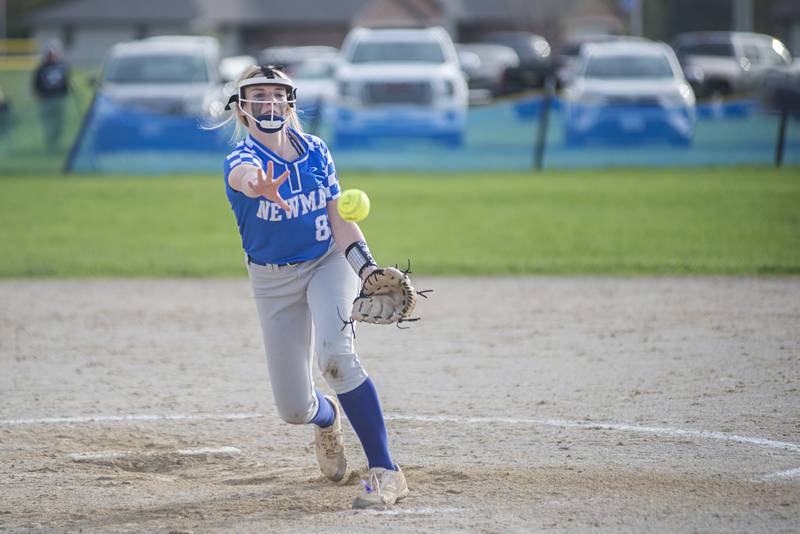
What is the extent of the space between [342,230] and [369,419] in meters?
0.90

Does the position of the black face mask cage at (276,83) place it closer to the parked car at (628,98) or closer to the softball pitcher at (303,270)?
the softball pitcher at (303,270)

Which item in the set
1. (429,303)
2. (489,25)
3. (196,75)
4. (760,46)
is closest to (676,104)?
(196,75)

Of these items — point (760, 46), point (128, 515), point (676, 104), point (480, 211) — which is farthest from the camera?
point (760, 46)

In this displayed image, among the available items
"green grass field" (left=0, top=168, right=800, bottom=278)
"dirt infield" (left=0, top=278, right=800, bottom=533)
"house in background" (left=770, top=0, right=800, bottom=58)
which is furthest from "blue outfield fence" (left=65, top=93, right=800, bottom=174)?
"house in background" (left=770, top=0, right=800, bottom=58)

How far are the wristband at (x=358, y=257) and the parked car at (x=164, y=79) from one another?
18015 millimetres

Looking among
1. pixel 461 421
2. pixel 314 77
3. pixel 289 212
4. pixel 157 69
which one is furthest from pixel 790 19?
pixel 289 212

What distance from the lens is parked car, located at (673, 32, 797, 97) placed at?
3421cm

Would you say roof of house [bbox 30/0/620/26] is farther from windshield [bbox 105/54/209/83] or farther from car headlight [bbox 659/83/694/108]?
car headlight [bbox 659/83/694/108]

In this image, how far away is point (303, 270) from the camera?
225 inches

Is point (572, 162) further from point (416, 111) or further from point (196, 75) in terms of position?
point (196, 75)

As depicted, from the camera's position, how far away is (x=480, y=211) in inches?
681

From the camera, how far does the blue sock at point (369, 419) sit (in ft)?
18.1

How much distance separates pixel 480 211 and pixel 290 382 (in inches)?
464

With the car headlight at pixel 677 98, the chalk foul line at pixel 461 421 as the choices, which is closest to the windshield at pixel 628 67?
the car headlight at pixel 677 98
